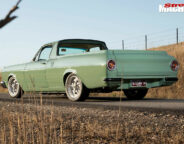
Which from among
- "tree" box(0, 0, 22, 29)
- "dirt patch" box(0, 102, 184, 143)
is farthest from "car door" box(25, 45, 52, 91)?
"tree" box(0, 0, 22, 29)

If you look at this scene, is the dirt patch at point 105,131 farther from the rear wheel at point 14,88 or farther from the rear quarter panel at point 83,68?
the rear wheel at point 14,88

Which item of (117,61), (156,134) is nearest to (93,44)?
(117,61)

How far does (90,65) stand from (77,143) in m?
4.35

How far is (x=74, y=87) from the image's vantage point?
8.53m

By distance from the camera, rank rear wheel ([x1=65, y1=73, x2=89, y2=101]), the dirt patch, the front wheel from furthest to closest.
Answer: the front wheel, rear wheel ([x1=65, y1=73, x2=89, y2=101]), the dirt patch

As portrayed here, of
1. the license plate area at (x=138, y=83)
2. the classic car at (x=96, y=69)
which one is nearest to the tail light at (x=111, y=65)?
the classic car at (x=96, y=69)

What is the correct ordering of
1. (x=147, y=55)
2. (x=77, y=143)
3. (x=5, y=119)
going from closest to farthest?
(x=77, y=143), (x=5, y=119), (x=147, y=55)

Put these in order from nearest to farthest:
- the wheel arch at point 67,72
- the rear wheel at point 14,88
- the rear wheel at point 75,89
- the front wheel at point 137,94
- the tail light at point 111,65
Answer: the tail light at point 111,65, the rear wheel at point 75,89, the wheel arch at point 67,72, the front wheel at point 137,94, the rear wheel at point 14,88

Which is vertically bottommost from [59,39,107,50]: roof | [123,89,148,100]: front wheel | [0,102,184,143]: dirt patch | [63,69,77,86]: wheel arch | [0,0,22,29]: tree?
[123,89,148,100]: front wheel

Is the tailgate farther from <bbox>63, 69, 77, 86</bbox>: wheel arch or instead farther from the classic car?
<bbox>63, 69, 77, 86</bbox>: wheel arch

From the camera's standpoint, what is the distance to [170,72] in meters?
8.55

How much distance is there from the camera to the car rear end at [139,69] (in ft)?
25.2

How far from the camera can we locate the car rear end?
769 centimetres

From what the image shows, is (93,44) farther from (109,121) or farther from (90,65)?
(109,121)
